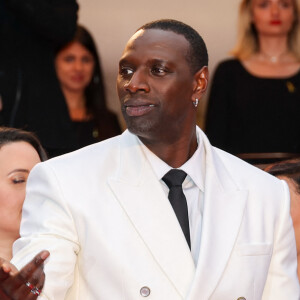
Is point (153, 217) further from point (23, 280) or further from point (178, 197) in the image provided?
point (23, 280)

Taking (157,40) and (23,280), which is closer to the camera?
(23,280)

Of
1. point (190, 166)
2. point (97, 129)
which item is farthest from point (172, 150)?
point (97, 129)

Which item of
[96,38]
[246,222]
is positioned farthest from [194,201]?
[96,38]

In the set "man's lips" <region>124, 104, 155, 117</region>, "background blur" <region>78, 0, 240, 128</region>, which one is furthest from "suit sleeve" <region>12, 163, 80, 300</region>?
"background blur" <region>78, 0, 240, 128</region>

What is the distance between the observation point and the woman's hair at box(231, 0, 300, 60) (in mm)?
5758

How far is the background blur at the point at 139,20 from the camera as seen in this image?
21.7ft

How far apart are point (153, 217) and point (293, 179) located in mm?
1155

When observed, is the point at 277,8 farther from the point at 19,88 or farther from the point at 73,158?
the point at 73,158

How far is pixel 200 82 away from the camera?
11.5 ft

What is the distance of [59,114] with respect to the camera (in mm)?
5117

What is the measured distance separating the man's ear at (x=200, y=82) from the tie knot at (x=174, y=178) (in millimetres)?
270

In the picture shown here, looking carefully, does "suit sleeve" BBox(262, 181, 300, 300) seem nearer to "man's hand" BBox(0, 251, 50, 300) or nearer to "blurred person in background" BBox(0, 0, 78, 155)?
"man's hand" BBox(0, 251, 50, 300)

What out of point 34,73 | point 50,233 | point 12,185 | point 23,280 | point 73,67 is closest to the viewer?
point 23,280

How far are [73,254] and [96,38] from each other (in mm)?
3664
